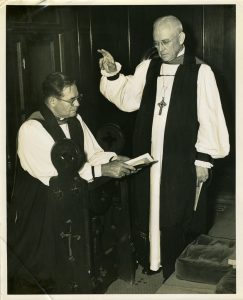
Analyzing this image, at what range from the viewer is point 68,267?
107 inches

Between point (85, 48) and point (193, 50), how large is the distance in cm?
51

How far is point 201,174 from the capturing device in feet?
9.21

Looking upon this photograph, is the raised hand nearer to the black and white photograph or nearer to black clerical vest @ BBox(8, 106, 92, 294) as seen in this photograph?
the black and white photograph

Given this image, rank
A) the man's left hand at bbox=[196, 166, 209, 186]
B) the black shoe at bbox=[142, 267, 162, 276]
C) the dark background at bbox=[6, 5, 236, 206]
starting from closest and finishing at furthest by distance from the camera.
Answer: the dark background at bbox=[6, 5, 236, 206]
the man's left hand at bbox=[196, 166, 209, 186]
the black shoe at bbox=[142, 267, 162, 276]

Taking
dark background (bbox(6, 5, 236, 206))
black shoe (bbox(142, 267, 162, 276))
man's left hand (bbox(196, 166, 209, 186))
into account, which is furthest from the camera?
black shoe (bbox(142, 267, 162, 276))

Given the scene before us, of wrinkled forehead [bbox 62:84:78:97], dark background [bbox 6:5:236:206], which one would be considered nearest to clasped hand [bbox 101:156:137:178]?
dark background [bbox 6:5:236:206]

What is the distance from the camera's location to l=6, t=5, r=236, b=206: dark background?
268cm

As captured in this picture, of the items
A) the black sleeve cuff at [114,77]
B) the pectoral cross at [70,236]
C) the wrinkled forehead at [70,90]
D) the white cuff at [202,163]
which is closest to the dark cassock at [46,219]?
the pectoral cross at [70,236]

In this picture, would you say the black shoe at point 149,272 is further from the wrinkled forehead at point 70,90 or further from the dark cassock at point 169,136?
the wrinkled forehead at point 70,90

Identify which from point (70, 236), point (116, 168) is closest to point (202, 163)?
point (116, 168)

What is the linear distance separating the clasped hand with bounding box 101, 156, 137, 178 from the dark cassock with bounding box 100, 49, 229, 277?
8cm

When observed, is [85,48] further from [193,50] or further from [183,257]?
[183,257]

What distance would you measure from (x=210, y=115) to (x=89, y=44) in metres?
0.66

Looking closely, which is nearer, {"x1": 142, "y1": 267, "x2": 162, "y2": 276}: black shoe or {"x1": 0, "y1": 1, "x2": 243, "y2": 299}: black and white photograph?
{"x1": 0, "y1": 1, "x2": 243, "y2": 299}: black and white photograph
